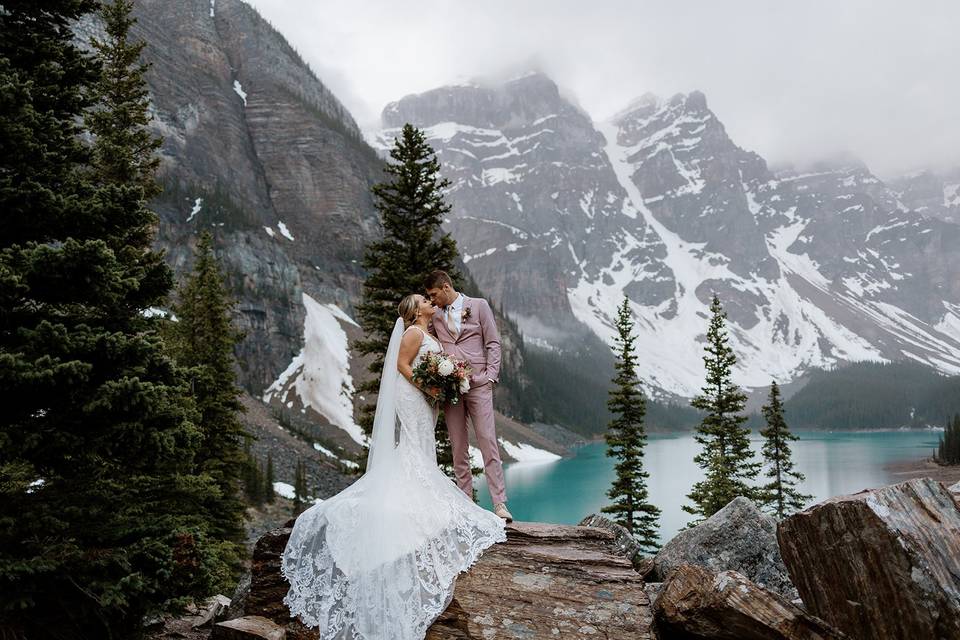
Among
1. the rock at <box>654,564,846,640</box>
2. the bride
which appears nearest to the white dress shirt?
the bride

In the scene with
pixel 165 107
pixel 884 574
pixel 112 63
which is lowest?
pixel 884 574

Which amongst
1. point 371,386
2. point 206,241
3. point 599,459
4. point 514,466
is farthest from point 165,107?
point 371,386

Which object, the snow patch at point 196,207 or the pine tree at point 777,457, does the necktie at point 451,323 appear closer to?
the pine tree at point 777,457

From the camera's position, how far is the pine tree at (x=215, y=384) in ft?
79.5

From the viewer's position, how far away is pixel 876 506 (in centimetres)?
638

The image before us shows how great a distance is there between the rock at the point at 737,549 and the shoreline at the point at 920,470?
283 ft

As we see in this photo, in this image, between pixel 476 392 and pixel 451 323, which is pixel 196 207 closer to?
pixel 451 323

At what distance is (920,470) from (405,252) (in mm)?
103476

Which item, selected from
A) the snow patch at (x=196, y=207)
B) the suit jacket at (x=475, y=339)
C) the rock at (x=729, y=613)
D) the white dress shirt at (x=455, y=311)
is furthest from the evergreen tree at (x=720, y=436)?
→ the snow patch at (x=196, y=207)

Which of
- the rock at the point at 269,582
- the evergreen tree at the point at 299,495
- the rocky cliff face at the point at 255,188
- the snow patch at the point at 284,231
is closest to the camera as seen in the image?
the rock at the point at 269,582

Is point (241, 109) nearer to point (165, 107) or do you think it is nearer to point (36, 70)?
point (165, 107)

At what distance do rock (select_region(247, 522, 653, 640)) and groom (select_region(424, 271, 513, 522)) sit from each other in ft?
4.58

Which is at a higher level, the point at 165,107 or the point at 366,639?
the point at 165,107

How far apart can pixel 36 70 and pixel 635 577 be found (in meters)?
10.00
